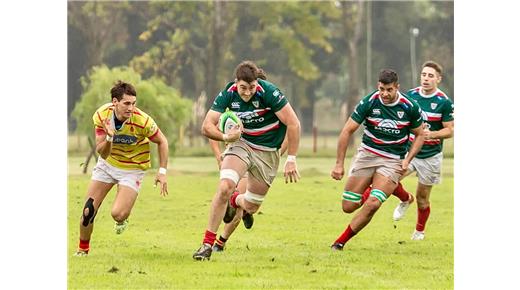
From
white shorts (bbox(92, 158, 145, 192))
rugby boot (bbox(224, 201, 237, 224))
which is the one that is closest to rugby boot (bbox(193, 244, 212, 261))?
rugby boot (bbox(224, 201, 237, 224))

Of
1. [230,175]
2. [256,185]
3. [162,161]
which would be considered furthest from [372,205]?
[162,161]

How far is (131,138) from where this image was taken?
36.4 ft

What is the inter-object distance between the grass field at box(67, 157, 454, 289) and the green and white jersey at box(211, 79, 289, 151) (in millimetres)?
1287

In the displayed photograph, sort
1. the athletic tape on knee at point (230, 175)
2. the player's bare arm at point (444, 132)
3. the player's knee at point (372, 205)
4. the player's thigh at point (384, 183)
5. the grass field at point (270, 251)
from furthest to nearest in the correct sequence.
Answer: the player's bare arm at point (444, 132)
the player's thigh at point (384, 183)
the player's knee at point (372, 205)
the athletic tape on knee at point (230, 175)
the grass field at point (270, 251)

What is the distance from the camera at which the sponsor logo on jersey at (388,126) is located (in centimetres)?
1159

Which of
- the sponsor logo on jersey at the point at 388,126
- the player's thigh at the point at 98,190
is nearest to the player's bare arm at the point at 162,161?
the player's thigh at the point at 98,190

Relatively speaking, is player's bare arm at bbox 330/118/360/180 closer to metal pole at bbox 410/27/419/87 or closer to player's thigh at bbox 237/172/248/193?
player's thigh at bbox 237/172/248/193

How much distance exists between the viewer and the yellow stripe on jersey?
429 inches

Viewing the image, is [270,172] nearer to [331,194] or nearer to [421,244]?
[421,244]

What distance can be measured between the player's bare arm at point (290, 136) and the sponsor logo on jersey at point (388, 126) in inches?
46.8

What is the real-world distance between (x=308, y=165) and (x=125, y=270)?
20924 millimetres

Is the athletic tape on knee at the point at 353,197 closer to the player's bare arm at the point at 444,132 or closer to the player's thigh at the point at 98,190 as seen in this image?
the player's bare arm at the point at 444,132

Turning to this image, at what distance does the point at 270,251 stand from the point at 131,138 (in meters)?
2.13
